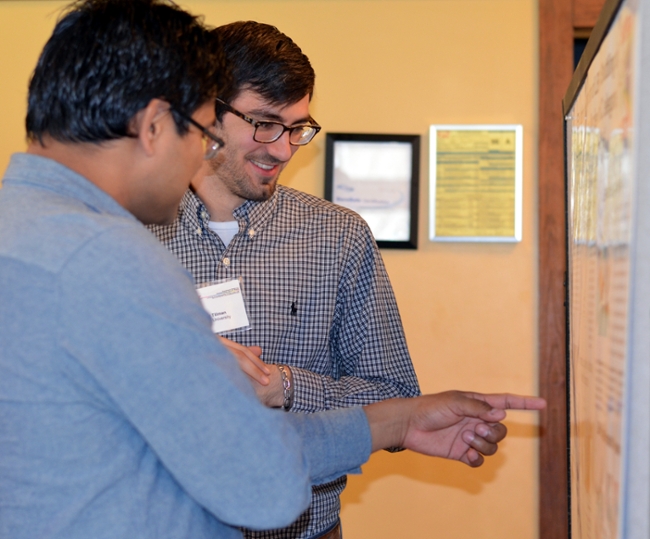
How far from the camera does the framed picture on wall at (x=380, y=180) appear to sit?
2703 mm

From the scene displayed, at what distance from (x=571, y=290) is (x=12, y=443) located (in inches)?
39.9

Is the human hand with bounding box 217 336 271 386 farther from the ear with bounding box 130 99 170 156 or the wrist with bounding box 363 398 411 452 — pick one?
the ear with bounding box 130 99 170 156

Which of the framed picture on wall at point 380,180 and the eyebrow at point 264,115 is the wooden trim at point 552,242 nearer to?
the framed picture on wall at point 380,180

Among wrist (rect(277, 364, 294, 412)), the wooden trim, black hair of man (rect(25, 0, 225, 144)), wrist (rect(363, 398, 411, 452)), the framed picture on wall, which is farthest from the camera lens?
the framed picture on wall

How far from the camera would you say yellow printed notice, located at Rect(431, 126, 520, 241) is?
2662 mm

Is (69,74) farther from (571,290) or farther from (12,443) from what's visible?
(571,290)

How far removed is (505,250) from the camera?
8.77ft

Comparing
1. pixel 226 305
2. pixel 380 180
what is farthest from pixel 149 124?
pixel 380 180

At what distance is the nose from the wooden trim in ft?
3.75

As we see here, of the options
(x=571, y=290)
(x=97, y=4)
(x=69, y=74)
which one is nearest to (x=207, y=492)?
(x=69, y=74)

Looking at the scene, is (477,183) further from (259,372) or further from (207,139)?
(207,139)

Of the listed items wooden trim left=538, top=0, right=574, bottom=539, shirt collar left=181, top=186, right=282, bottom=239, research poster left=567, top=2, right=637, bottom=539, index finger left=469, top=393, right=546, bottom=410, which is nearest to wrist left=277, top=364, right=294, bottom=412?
shirt collar left=181, top=186, right=282, bottom=239

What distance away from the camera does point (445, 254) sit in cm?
270

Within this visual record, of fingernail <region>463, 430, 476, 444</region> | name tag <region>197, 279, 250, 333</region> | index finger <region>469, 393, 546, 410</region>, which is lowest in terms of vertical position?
fingernail <region>463, 430, 476, 444</region>
